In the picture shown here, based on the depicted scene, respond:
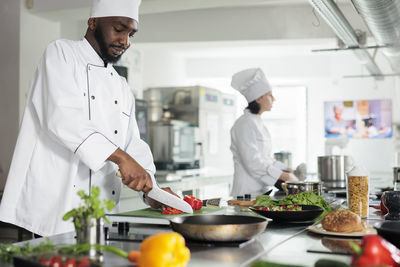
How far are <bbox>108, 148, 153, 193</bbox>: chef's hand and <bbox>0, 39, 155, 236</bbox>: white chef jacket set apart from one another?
0.15 ft

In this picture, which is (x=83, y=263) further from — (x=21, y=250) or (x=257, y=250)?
(x=257, y=250)

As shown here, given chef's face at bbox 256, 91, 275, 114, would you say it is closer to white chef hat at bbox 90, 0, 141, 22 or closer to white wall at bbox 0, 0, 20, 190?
white wall at bbox 0, 0, 20, 190

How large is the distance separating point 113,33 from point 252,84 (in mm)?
2378

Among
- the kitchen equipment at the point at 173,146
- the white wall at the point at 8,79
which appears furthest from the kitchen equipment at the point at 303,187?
the kitchen equipment at the point at 173,146

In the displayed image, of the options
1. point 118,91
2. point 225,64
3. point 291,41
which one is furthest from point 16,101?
point 225,64

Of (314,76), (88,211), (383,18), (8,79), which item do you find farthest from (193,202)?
Answer: (314,76)

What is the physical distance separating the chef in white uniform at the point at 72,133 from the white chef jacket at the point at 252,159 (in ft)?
6.09

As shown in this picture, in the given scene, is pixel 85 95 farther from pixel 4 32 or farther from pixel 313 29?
pixel 313 29

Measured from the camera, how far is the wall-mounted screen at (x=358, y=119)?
31.9 ft

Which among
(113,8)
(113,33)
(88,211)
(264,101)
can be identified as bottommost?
(88,211)

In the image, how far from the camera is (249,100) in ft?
14.7

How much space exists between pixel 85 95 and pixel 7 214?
60 centimetres

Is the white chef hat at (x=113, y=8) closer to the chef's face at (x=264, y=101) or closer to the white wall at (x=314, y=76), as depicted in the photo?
the chef's face at (x=264, y=101)

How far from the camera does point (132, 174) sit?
1.86 meters
